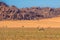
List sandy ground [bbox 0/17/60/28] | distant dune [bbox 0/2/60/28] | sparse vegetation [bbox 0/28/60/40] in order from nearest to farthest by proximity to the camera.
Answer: sparse vegetation [bbox 0/28/60/40]
sandy ground [bbox 0/17/60/28]
distant dune [bbox 0/2/60/28]

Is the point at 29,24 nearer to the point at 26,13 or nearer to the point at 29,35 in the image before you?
the point at 26,13

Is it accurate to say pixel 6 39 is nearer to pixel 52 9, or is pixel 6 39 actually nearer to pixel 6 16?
pixel 6 16

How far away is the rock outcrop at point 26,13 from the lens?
89781mm

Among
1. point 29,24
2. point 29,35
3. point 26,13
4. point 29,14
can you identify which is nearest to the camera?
point 29,35

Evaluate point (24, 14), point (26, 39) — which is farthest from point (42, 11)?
point (26, 39)

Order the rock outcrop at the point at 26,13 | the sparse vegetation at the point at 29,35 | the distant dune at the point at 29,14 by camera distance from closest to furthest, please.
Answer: the sparse vegetation at the point at 29,35
the distant dune at the point at 29,14
the rock outcrop at the point at 26,13

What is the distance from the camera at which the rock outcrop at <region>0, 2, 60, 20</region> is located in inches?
3535

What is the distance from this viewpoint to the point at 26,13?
322 ft

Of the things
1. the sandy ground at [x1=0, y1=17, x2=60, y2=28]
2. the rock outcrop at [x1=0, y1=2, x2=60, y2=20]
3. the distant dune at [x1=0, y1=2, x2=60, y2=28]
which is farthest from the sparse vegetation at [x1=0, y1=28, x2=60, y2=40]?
the rock outcrop at [x1=0, y1=2, x2=60, y2=20]

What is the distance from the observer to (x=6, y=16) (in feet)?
295

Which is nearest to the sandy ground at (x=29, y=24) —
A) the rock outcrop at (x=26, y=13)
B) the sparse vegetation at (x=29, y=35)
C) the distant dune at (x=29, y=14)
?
the distant dune at (x=29, y=14)

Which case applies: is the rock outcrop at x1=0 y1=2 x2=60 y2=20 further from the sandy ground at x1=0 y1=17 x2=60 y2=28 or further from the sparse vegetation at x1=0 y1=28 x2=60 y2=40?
the sparse vegetation at x1=0 y1=28 x2=60 y2=40

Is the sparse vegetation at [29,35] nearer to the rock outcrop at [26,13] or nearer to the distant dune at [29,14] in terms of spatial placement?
the distant dune at [29,14]

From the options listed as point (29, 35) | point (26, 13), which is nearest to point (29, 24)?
point (26, 13)
